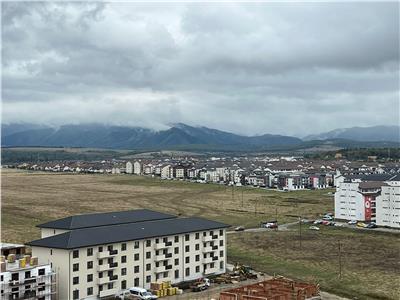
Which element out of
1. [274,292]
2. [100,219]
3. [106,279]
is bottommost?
[274,292]

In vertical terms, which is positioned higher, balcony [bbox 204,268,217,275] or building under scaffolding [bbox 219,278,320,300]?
building under scaffolding [bbox 219,278,320,300]

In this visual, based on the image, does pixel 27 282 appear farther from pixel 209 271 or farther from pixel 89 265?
pixel 209 271

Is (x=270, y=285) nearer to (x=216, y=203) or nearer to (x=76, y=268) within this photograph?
(x=76, y=268)

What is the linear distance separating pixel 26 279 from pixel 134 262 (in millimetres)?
7247

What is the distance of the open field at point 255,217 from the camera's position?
36.7 metres

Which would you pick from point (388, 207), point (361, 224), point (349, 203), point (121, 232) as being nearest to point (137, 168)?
point (349, 203)

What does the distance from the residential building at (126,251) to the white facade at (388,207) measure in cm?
2716

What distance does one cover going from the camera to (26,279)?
27188mm

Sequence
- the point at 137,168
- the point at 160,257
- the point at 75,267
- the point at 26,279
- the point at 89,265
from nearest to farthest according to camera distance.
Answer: the point at 26,279, the point at 75,267, the point at 89,265, the point at 160,257, the point at 137,168

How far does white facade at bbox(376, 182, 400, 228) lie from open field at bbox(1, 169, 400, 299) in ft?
17.4

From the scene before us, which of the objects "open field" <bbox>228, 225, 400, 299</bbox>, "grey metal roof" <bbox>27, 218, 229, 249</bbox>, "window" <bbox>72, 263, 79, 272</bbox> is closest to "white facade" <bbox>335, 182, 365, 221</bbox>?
"open field" <bbox>228, 225, 400, 299</bbox>

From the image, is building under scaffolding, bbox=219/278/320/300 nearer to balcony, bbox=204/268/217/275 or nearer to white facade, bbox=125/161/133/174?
balcony, bbox=204/268/217/275

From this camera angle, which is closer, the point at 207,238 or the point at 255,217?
the point at 207,238

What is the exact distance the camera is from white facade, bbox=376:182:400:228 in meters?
56.9
